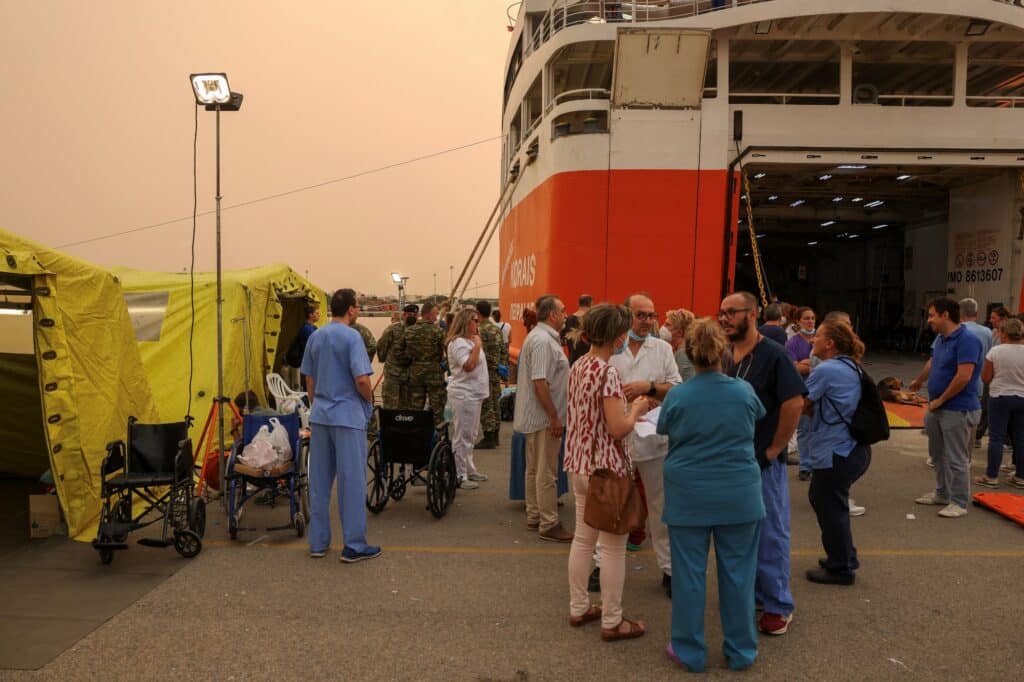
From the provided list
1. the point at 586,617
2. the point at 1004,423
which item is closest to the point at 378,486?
the point at 586,617

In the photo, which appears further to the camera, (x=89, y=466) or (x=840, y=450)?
(x=89, y=466)

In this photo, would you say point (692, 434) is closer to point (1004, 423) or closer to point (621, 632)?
point (621, 632)

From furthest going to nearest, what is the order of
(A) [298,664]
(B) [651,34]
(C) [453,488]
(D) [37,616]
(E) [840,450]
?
(B) [651,34]
(C) [453,488]
(E) [840,450]
(D) [37,616]
(A) [298,664]

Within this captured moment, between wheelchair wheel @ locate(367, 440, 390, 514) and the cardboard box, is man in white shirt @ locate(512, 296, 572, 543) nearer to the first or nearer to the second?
wheelchair wheel @ locate(367, 440, 390, 514)

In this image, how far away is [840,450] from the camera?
4.17m

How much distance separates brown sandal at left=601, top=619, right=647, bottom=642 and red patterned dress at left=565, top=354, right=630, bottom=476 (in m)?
0.79

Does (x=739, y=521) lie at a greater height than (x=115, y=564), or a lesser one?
greater

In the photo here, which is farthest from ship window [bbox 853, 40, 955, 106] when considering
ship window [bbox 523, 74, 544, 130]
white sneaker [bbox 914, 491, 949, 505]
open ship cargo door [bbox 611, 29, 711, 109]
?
white sneaker [bbox 914, 491, 949, 505]

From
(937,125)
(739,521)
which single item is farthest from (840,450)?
(937,125)

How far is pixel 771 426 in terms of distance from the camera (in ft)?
12.0

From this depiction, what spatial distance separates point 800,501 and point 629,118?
845 cm

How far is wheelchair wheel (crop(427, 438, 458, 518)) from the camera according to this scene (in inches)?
227

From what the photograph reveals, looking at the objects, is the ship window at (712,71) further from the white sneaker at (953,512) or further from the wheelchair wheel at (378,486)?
the wheelchair wheel at (378,486)

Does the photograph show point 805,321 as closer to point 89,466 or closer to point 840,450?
point 840,450
